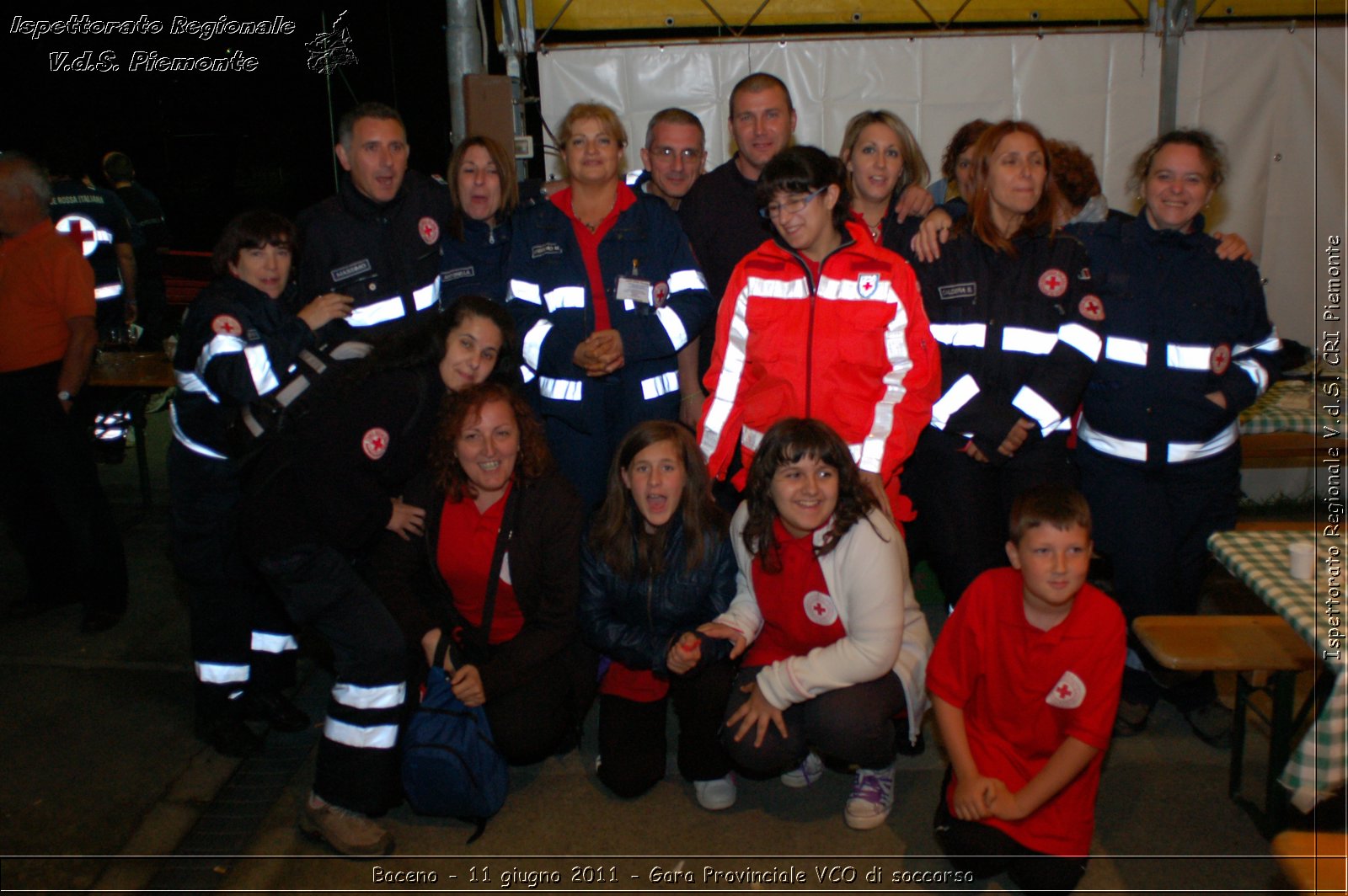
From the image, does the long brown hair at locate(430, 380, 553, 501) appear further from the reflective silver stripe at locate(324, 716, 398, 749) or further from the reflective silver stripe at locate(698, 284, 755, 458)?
the reflective silver stripe at locate(324, 716, 398, 749)

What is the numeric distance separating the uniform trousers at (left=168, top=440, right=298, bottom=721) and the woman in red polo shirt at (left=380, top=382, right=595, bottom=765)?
647mm

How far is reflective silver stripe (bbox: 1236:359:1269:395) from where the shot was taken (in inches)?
148

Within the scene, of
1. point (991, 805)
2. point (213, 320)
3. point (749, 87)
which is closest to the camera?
point (991, 805)

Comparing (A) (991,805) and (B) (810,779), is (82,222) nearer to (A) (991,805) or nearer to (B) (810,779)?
(B) (810,779)

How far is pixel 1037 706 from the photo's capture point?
307 cm

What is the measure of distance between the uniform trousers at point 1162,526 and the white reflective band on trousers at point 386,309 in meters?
2.73

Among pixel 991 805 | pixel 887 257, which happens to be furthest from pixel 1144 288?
pixel 991 805

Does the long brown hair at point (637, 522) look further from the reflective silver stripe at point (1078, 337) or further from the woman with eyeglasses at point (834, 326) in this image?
the reflective silver stripe at point (1078, 337)

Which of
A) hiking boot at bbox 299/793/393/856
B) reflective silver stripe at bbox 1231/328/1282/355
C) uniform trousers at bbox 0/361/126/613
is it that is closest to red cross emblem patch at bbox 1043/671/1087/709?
reflective silver stripe at bbox 1231/328/1282/355

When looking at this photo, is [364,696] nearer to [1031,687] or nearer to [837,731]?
[837,731]

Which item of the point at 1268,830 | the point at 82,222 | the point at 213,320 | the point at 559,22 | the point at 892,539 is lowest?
the point at 1268,830

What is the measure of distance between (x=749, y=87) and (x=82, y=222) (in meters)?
5.56

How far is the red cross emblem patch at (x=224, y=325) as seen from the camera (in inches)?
139

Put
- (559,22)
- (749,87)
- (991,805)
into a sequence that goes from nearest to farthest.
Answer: (991,805) → (749,87) → (559,22)
